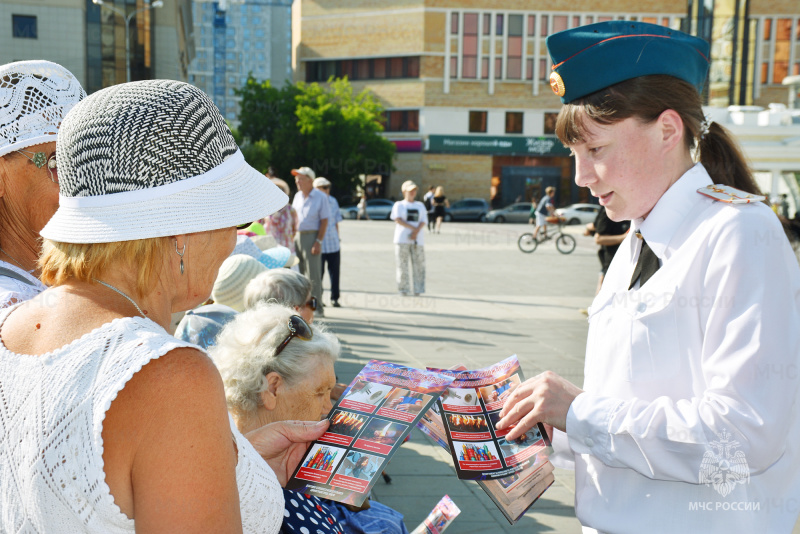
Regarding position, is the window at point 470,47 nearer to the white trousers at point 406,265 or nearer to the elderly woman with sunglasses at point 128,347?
the white trousers at point 406,265

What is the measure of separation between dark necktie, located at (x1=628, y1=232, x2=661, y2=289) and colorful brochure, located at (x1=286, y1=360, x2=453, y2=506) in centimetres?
52

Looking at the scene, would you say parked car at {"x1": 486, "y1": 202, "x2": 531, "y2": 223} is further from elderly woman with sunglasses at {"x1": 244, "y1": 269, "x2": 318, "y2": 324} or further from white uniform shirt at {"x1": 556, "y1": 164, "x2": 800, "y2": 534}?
white uniform shirt at {"x1": 556, "y1": 164, "x2": 800, "y2": 534}

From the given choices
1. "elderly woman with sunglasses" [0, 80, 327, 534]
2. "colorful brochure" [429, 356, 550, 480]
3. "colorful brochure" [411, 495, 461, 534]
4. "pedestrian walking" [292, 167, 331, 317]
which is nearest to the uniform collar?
"colorful brochure" [429, 356, 550, 480]

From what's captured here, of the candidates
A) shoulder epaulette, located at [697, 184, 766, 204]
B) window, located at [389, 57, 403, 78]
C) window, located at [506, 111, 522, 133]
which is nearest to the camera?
shoulder epaulette, located at [697, 184, 766, 204]

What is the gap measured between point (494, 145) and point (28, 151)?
4925cm

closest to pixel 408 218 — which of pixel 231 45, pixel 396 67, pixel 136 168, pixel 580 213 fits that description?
pixel 136 168

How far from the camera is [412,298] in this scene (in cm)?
1084

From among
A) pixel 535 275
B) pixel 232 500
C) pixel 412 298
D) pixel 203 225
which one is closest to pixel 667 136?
pixel 203 225

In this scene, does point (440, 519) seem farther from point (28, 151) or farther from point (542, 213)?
point (542, 213)

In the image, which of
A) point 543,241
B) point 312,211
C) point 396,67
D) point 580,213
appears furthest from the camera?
point 396,67

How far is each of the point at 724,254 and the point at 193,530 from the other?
44.7 inches

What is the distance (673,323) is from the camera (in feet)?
5.05

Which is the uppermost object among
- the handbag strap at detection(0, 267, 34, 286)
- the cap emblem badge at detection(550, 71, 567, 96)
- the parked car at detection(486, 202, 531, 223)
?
the cap emblem badge at detection(550, 71, 567, 96)

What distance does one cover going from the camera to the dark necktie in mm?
1657
